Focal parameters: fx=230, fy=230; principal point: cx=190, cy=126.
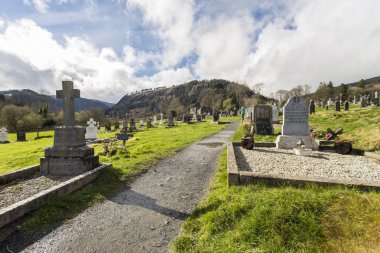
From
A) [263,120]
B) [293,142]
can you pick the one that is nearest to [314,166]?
[293,142]

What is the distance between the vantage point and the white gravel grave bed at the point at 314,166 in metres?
6.74

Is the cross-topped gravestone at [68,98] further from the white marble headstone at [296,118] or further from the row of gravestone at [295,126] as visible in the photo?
the white marble headstone at [296,118]

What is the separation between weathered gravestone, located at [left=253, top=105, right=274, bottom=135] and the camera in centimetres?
1752

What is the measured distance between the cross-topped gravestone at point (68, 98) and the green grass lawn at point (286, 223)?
552 cm

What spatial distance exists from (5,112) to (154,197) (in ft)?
166

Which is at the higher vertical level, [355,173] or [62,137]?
[62,137]

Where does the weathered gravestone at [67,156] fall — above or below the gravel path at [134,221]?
above

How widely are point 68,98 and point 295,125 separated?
1019cm

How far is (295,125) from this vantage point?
1155 centimetres

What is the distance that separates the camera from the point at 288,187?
5.08 meters

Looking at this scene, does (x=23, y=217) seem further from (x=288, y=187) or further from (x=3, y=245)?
(x=288, y=187)

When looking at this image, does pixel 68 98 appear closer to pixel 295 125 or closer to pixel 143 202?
pixel 143 202

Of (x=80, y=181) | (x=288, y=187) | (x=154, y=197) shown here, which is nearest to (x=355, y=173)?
(x=288, y=187)

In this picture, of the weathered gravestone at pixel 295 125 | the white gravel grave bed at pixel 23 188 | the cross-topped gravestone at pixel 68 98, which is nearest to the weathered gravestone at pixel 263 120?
the weathered gravestone at pixel 295 125
